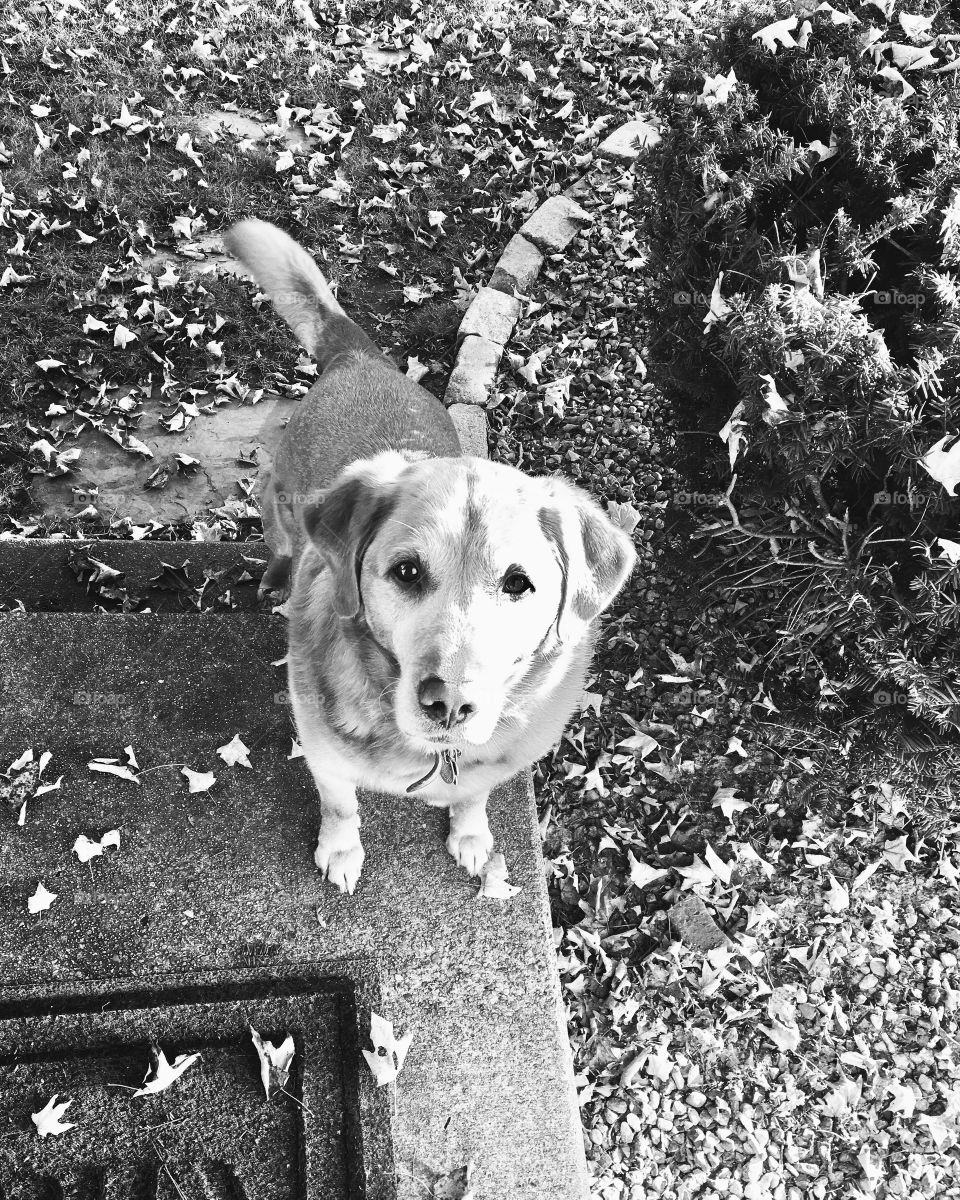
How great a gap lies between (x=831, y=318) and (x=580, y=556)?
120cm

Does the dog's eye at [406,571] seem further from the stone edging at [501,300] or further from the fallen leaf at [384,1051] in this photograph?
the stone edging at [501,300]

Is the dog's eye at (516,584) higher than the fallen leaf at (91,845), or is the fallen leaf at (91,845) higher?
the dog's eye at (516,584)

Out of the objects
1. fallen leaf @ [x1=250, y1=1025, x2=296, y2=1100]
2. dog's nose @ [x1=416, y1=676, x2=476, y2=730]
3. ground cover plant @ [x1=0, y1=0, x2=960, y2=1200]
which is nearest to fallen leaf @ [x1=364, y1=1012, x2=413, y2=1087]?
fallen leaf @ [x1=250, y1=1025, x2=296, y2=1100]

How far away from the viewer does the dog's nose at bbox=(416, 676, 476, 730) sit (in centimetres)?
225

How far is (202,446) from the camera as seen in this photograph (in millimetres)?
5391

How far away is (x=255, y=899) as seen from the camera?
121 inches

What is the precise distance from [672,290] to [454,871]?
276 cm

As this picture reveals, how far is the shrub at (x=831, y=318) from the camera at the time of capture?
9.29ft

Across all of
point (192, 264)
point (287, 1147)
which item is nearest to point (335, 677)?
point (287, 1147)

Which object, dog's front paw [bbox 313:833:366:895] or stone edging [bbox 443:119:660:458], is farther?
stone edging [bbox 443:119:660:458]

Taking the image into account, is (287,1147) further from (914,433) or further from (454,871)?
(914,433)

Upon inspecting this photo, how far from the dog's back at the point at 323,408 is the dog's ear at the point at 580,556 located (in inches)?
30.4
